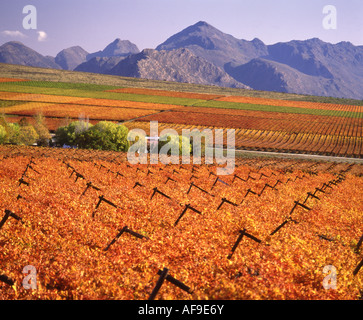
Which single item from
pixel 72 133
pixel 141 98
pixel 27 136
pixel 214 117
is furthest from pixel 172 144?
pixel 141 98

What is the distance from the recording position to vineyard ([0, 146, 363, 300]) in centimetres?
859

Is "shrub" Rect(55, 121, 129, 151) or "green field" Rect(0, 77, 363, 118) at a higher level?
"green field" Rect(0, 77, 363, 118)

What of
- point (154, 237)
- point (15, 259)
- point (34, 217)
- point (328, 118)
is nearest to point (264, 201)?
point (154, 237)

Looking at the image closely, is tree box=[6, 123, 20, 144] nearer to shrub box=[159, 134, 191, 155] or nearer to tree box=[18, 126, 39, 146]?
tree box=[18, 126, 39, 146]

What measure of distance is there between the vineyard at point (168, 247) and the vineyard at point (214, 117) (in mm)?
70288

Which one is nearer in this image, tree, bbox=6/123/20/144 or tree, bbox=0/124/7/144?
→ tree, bbox=0/124/7/144

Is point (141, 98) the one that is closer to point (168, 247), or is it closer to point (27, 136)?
point (27, 136)

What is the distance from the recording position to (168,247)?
11.4 meters

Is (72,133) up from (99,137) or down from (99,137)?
up

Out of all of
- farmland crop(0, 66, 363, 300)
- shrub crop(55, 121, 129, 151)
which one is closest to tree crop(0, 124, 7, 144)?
shrub crop(55, 121, 129, 151)

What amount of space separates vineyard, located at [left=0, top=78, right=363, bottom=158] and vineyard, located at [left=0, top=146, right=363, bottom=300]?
231ft

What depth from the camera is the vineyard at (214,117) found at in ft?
301

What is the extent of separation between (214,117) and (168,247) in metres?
113
